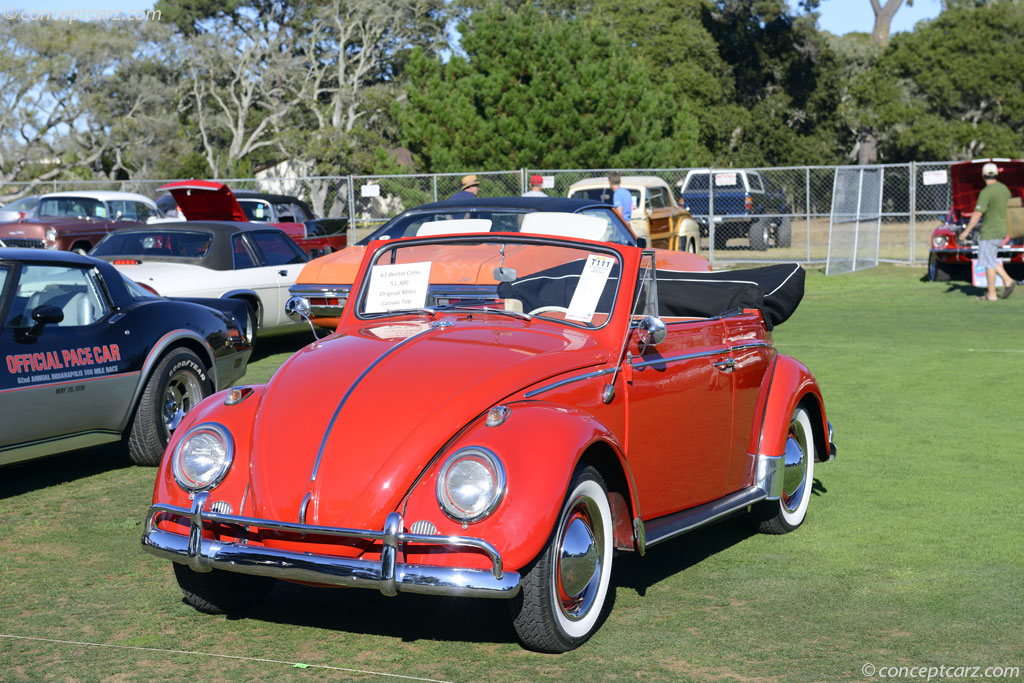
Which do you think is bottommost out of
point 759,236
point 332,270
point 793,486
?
point 759,236

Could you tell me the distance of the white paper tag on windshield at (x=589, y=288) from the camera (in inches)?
209

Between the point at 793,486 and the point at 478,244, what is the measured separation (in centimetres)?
218

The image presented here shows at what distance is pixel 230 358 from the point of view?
8.89m

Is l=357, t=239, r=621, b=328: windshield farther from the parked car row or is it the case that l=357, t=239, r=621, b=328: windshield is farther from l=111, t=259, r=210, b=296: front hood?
the parked car row

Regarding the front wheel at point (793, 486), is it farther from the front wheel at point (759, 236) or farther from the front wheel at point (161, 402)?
the front wheel at point (759, 236)

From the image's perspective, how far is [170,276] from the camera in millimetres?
12312

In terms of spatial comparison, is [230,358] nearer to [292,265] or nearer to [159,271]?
[159,271]

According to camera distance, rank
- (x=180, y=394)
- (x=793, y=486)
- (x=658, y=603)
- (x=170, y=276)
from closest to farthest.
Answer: (x=658, y=603) < (x=793, y=486) < (x=180, y=394) < (x=170, y=276)

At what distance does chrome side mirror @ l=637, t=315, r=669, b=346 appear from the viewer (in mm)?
5016

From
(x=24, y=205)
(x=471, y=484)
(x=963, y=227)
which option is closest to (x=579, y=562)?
(x=471, y=484)

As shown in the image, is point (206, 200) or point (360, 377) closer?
point (360, 377)

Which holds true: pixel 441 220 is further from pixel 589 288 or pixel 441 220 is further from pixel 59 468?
pixel 589 288

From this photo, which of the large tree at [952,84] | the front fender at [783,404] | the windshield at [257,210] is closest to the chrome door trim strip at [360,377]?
the front fender at [783,404]

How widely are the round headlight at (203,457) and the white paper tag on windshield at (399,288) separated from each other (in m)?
1.25
